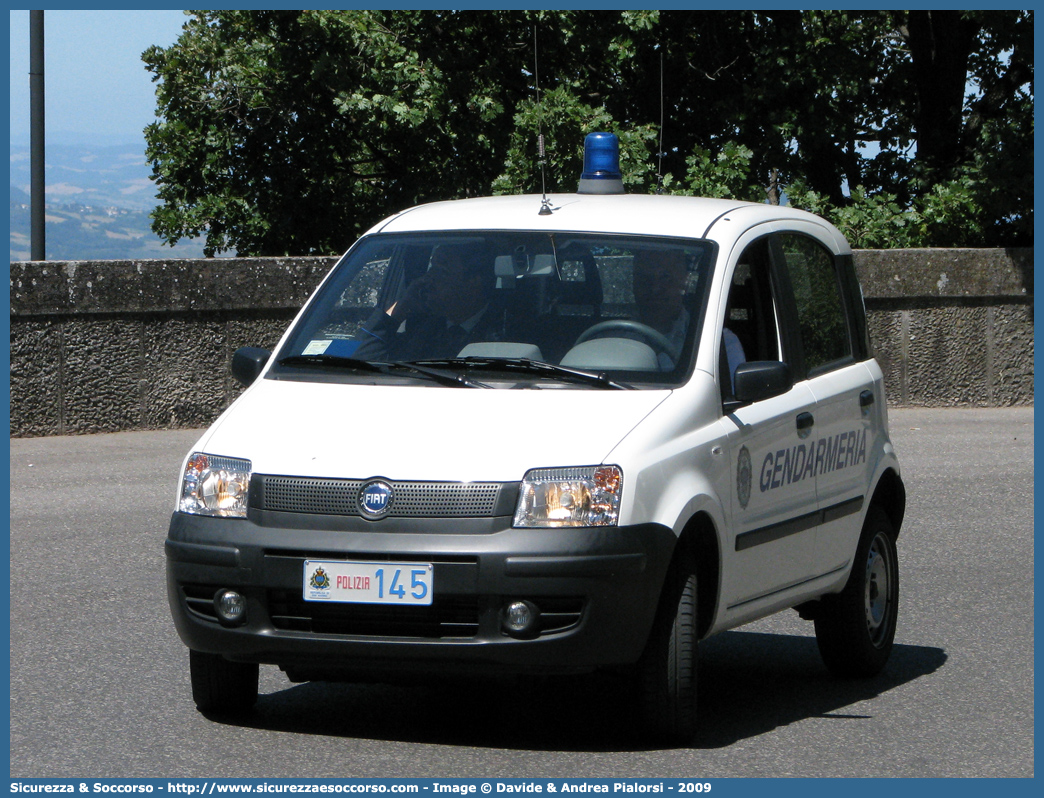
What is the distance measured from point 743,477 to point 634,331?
607mm

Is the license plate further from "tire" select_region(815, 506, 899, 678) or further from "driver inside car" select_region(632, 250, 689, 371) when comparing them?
"tire" select_region(815, 506, 899, 678)

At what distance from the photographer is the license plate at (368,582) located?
5.19m

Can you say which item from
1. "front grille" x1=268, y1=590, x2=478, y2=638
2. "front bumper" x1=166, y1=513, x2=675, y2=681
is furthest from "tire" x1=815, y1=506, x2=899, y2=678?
"front grille" x1=268, y1=590, x2=478, y2=638

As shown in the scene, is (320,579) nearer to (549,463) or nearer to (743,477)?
(549,463)

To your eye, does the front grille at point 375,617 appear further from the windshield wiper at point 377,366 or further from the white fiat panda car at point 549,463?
the windshield wiper at point 377,366

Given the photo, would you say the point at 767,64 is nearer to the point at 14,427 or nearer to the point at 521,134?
the point at 521,134

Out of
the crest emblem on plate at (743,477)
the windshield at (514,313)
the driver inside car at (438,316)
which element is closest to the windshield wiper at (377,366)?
the windshield at (514,313)

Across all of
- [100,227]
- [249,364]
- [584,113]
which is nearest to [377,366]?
[249,364]

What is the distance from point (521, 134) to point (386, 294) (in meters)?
12.3

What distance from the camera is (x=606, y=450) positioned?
530 cm

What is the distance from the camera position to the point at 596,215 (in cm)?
667

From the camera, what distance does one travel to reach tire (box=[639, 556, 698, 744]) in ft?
17.8

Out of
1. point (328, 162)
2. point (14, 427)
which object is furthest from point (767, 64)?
point (14, 427)

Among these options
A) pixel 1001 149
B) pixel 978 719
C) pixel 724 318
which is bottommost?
pixel 978 719
